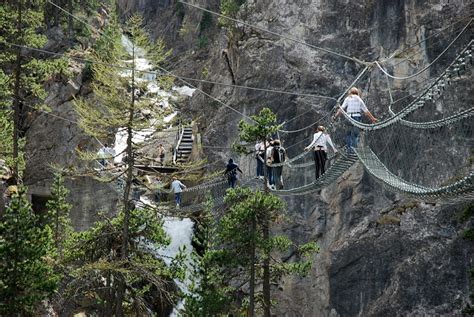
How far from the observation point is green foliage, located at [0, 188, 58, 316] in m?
11.8

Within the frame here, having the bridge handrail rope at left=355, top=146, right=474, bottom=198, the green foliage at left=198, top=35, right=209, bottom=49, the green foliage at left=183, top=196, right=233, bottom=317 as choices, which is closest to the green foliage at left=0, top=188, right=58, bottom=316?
the green foliage at left=183, top=196, right=233, bottom=317

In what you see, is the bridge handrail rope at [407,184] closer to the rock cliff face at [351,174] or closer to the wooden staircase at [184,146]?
the rock cliff face at [351,174]

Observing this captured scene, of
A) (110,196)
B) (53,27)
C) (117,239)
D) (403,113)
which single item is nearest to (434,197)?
(403,113)

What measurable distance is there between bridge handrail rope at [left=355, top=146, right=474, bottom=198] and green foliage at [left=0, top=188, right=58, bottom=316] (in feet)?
20.7

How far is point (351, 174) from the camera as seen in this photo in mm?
17297

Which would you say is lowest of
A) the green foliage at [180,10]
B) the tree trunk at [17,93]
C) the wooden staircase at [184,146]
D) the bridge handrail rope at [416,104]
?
the bridge handrail rope at [416,104]

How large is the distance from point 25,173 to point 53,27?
8.73 metres

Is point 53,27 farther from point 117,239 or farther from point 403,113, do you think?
point 403,113

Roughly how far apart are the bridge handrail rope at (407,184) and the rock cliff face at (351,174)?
A: 182 inches

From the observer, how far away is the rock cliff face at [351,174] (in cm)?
1483

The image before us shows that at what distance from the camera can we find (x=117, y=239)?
13016 mm

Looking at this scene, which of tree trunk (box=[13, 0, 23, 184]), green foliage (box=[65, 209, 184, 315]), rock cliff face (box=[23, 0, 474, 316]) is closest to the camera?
green foliage (box=[65, 209, 184, 315])

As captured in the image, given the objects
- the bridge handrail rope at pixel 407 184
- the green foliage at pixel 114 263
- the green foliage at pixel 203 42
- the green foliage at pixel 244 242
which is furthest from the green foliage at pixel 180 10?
the bridge handrail rope at pixel 407 184

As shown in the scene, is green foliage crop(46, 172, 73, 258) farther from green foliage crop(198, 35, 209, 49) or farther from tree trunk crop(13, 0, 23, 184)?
green foliage crop(198, 35, 209, 49)
